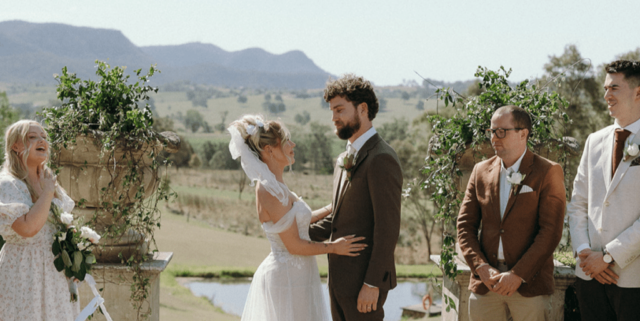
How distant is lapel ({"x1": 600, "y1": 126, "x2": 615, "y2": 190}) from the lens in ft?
8.90

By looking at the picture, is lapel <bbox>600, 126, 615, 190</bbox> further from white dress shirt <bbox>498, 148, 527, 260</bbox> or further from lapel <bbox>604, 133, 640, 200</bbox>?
white dress shirt <bbox>498, 148, 527, 260</bbox>

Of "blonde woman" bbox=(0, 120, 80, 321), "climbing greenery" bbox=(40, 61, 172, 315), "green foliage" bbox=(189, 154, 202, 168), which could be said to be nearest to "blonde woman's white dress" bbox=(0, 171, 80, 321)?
"blonde woman" bbox=(0, 120, 80, 321)

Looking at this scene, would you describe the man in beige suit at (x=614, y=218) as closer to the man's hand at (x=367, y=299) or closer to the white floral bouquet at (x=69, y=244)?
the man's hand at (x=367, y=299)

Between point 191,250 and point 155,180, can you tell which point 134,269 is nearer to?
point 155,180

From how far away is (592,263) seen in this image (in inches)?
104

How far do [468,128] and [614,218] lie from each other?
106 cm

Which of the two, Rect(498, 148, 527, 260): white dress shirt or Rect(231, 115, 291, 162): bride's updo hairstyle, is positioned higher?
Rect(231, 115, 291, 162): bride's updo hairstyle

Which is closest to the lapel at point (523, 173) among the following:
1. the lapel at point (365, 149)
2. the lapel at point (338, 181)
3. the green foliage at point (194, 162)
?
the lapel at point (365, 149)

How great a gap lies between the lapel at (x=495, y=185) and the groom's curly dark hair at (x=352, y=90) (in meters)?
0.76

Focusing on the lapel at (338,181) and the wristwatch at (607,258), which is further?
the lapel at (338,181)

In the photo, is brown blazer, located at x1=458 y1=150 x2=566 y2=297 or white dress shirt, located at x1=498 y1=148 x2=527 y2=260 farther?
white dress shirt, located at x1=498 y1=148 x2=527 y2=260

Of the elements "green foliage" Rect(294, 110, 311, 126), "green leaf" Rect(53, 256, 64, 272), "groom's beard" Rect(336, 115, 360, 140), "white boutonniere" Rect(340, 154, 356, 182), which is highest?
"groom's beard" Rect(336, 115, 360, 140)

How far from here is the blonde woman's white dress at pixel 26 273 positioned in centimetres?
281

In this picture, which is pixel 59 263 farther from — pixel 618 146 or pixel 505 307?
pixel 618 146
